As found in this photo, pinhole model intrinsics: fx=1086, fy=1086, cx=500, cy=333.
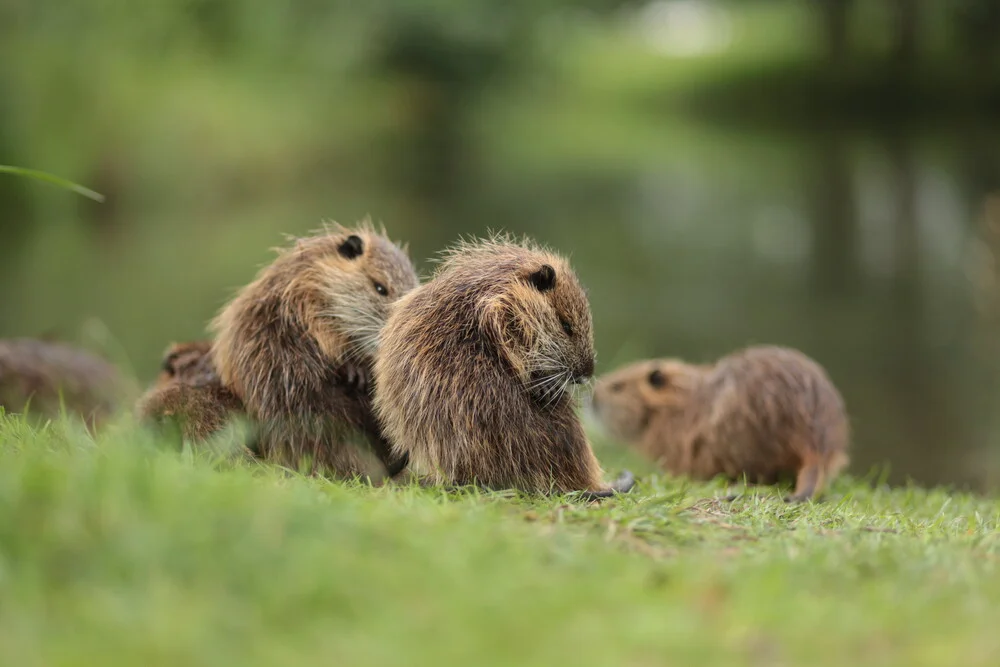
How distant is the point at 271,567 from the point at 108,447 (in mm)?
866

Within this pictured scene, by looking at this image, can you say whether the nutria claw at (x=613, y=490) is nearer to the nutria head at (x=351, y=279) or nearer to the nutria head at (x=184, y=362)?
the nutria head at (x=351, y=279)

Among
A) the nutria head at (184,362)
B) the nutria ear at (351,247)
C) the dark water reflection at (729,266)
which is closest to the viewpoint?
the nutria ear at (351,247)

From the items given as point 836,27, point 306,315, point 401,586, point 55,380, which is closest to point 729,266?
point 55,380

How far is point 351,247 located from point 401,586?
233cm

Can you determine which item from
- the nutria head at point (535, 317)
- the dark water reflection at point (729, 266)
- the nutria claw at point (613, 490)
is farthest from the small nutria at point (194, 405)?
the dark water reflection at point (729, 266)

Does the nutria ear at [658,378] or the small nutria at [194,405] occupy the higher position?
the small nutria at [194,405]

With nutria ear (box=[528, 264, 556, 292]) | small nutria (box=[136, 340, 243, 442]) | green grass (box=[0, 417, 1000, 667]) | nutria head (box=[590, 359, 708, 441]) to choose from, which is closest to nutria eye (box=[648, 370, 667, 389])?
nutria head (box=[590, 359, 708, 441])

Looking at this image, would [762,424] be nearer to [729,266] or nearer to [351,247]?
[351,247]

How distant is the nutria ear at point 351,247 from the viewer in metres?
4.33

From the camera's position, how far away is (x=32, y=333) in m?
9.45

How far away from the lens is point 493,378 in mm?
3598

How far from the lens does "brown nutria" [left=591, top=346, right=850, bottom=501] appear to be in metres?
5.28

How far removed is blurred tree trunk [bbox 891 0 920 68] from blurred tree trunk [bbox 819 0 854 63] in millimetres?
1979

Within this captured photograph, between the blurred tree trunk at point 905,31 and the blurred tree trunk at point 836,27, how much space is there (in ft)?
6.49
